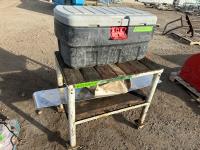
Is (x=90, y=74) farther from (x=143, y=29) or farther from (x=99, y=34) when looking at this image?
(x=143, y=29)

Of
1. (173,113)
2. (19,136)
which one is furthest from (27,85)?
(173,113)

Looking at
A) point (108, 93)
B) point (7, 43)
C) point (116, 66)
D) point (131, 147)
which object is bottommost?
point (131, 147)

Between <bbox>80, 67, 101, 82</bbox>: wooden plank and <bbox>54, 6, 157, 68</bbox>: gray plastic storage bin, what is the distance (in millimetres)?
57

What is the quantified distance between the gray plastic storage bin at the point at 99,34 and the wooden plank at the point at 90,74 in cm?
6

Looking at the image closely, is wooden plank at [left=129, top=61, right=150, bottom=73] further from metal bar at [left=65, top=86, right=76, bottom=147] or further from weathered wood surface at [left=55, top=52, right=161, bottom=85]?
metal bar at [left=65, top=86, right=76, bottom=147]

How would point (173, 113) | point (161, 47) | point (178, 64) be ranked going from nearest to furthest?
point (173, 113), point (178, 64), point (161, 47)

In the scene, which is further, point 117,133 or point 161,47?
point 161,47

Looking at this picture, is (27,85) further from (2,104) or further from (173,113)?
(173,113)

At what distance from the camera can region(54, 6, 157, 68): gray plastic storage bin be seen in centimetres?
187

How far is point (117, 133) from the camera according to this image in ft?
9.55

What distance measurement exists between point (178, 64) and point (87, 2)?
6948 mm

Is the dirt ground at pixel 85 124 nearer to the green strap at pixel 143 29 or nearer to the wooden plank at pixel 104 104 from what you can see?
the wooden plank at pixel 104 104

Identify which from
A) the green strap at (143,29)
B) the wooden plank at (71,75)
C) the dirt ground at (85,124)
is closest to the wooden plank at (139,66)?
the green strap at (143,29)

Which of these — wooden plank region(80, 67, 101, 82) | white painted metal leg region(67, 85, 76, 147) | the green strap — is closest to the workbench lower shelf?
white painted metal leg region(67, 85, 76, 147)
